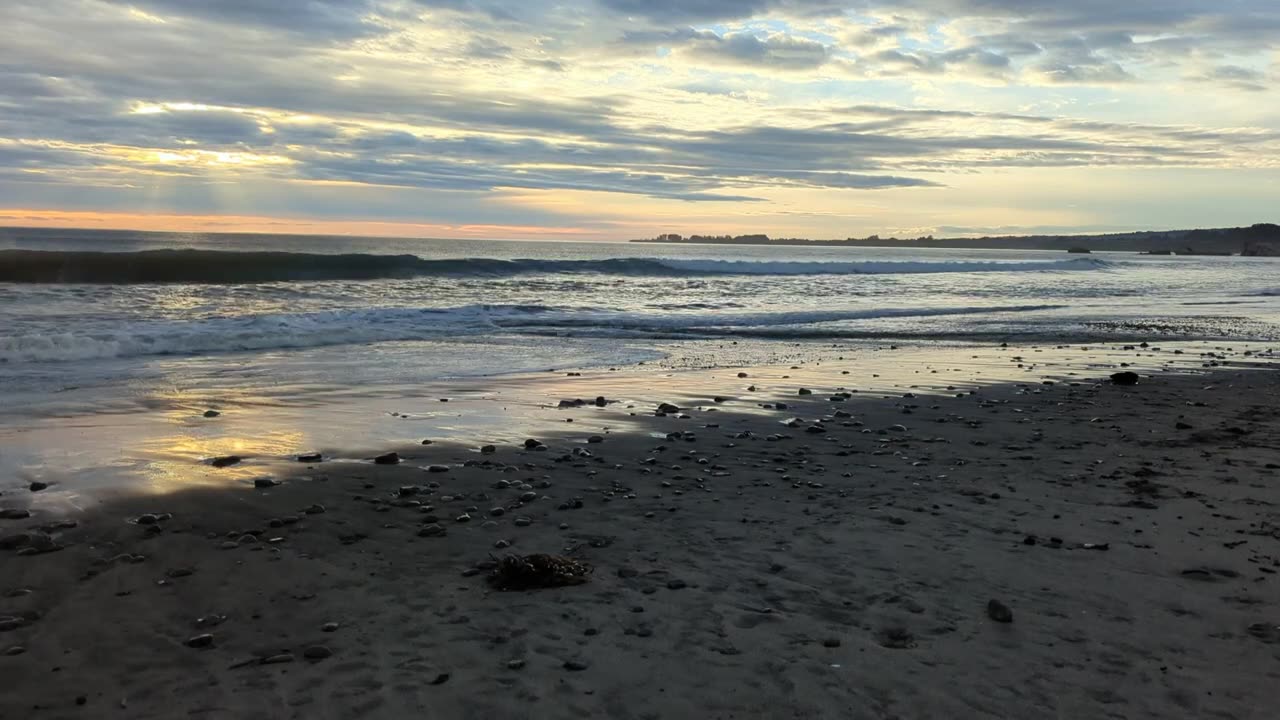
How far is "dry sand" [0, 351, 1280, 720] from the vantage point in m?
3.30

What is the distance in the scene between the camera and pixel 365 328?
57.8 ft

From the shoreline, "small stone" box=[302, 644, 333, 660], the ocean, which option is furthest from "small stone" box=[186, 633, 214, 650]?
the ocean

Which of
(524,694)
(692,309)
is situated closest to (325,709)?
(524,694)

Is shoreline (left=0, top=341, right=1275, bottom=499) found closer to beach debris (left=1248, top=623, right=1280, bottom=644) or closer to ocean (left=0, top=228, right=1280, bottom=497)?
ocean (left=0, top=228, right=1280, bottom=497)

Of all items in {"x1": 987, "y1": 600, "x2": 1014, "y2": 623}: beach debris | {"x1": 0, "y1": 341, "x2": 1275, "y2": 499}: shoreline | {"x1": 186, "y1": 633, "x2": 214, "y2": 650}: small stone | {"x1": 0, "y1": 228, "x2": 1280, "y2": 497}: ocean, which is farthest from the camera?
{"x1": 0, "y1": 228, "x2": 1280, "y2": 497}: ocean

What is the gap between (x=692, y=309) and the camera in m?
25.8

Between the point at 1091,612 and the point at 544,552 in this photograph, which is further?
the point at 544,552

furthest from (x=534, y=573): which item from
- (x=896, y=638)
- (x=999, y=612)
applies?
(x=999, y=612)

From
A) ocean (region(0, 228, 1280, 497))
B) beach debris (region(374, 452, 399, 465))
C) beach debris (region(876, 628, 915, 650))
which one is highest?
ocean (region(0, 228, 1280, 497))

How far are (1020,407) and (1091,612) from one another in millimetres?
6057

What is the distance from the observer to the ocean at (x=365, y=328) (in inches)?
347

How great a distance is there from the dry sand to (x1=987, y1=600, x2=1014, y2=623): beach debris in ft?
0.15

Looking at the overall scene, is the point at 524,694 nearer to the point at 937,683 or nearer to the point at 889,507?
the point at 937,683

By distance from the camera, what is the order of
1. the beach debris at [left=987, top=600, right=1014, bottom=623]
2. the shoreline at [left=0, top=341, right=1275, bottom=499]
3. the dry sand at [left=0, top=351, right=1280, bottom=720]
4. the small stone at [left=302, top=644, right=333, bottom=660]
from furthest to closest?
the shoreline at [left=0, top=341, right=1275, bottom=499] < the beach debris at [left=987, top=600, right=1014, bottom=623] < the small stone at [left=302, top=644, right=333, bottom=660] < the dry sand at [left=0, top=351, right=1280, bottom=720]
